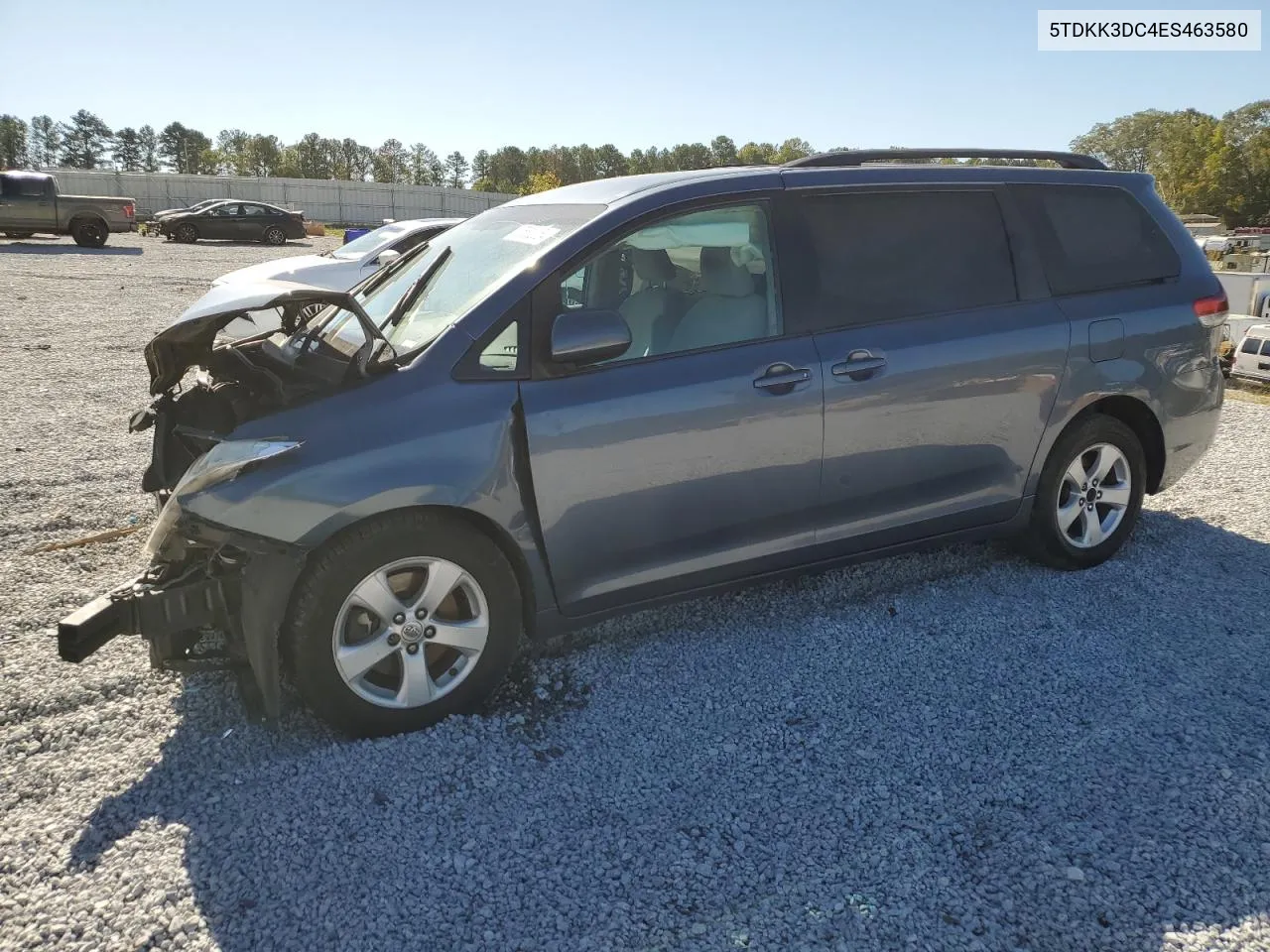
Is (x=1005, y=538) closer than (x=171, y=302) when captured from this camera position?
Yes

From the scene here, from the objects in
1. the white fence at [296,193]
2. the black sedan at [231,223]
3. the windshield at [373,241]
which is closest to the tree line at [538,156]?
the white fence at [296,193]

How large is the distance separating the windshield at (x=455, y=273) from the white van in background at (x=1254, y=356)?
2294 centimetres

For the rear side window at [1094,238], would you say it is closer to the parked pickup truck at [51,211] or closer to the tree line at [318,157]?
the parked pickup truck at [51,211]

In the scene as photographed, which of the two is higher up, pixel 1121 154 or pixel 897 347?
pixel 1121 154

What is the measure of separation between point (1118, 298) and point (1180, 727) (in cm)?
211

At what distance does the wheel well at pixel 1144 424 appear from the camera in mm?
4668

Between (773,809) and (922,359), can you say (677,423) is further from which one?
(773,809)

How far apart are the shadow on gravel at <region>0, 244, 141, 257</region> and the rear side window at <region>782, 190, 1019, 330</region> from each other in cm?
2531

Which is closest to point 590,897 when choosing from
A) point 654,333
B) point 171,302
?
point 654,333

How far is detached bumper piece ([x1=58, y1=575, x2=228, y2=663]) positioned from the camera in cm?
310

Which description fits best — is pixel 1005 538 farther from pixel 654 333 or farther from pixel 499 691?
pixel 499 691

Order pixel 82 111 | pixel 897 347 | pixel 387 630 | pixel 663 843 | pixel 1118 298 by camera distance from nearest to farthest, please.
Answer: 1. pixel 663 843
2. pixel 387 630
3. pixel 897 347
4. pixel 1118 298
5. pixel 82 111

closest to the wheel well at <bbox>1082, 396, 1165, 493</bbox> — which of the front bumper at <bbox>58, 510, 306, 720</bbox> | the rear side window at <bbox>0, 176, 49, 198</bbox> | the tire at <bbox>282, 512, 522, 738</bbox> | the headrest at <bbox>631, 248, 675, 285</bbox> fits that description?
the headrest at <bbox>631, 248, 675, 285</bbox>

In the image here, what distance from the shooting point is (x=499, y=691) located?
3.68 m
